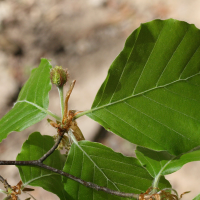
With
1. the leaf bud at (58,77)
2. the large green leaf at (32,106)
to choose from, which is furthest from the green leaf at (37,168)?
the leaf bud at (58,77)

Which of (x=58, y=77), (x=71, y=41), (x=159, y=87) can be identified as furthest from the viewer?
(x=71, y=41)

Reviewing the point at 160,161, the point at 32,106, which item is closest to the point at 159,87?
the point at 160,161

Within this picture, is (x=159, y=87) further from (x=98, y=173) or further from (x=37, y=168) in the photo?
(x=37, y=168)

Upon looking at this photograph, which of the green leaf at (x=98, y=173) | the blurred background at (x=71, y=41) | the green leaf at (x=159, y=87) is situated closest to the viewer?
the green leaf at (x=159, y=87)

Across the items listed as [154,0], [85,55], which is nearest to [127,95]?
[85,55]

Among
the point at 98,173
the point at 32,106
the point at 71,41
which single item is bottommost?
the point at 98,173

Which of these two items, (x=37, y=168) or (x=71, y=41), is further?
(x=71, y=41)

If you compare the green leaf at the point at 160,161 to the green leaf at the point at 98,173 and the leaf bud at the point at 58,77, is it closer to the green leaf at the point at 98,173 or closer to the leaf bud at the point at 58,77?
the green leaf at the point at 98,173

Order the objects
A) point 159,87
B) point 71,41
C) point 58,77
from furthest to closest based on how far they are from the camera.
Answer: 1. point 71,41
2. point 58,77
3. point 159,87
